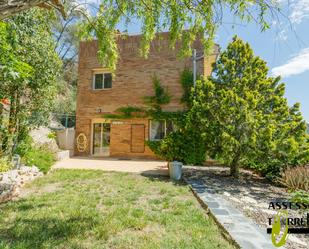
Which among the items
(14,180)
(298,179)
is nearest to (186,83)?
(298,179)

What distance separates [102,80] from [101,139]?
4.10m

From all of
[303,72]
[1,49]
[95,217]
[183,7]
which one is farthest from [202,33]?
[95,217]

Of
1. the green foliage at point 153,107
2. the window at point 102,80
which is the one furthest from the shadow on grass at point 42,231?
the window at point 102,80

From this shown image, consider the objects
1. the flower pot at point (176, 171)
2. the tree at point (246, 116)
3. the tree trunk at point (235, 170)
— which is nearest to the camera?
the tree at point (246, 116)

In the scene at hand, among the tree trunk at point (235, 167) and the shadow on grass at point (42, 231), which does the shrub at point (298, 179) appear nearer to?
the tree trunk at point (235, 167)

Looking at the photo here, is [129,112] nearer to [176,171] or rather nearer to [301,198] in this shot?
[176,171]

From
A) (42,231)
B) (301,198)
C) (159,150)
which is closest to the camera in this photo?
(42,231)

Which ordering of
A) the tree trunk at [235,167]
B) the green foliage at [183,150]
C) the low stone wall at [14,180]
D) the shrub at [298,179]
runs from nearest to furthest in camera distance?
the low stone wall at [14,180]
the shrub at [298,179]
the tree trunk at [235,167]
the green foliage at [183,150]

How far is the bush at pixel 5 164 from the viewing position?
701cm

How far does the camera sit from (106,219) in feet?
14.5

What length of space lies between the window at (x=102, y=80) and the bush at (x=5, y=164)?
9.63 m

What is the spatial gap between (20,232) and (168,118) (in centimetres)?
1141

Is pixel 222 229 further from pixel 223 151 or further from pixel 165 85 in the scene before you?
pixel 165 85

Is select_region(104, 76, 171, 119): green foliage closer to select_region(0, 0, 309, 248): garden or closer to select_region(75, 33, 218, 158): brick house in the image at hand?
select_region(75, 33, 218, 158): brick house
